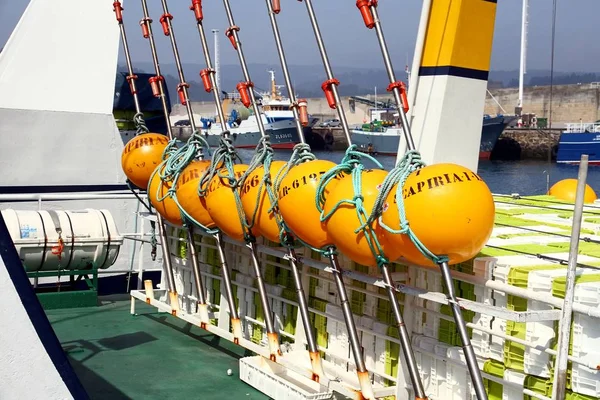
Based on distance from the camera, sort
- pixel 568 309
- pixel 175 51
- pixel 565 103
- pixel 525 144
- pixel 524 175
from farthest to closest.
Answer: pixel 565 103, pixel 525 144, pixel 524 175, pixel 175 51, pixel 568 309

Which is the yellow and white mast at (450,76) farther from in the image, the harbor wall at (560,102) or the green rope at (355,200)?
the harbor wall at (560,102)

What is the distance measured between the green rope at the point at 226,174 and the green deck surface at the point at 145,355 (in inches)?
50.9

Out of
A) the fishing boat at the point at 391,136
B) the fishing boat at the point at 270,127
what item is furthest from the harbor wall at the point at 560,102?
the fishing boat at the point at 270,127

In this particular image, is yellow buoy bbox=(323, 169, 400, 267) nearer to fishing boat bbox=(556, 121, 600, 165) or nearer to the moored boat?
the moored boat

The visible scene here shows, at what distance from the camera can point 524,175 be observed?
49.7 m

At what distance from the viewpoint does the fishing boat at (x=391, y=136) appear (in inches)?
2373

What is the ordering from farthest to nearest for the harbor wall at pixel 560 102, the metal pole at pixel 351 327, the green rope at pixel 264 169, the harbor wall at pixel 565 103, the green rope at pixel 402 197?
1. the harbor wall at pixel 560 102
2. the harbor wall at pixel 565 103
3. the green rope at pixel 264 169
4. the metal pole at pixel 351 327
5. the green rope at pixel 402 197

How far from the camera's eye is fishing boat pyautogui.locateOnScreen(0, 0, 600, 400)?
4.59m

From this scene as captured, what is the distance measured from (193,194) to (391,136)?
57887mm

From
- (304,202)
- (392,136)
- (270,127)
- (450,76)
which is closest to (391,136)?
(392,136)

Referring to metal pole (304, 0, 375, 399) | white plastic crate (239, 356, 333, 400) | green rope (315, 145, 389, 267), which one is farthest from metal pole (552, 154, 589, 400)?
white plastic crate (239, 356, 333, 400)

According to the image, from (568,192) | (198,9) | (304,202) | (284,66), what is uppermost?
(198,9)

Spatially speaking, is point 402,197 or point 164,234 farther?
point 164,234

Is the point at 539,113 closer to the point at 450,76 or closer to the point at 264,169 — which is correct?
the point at 450,76
